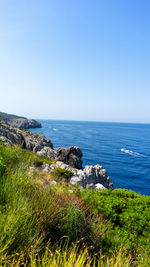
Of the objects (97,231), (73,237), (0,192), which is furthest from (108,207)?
(0,192)

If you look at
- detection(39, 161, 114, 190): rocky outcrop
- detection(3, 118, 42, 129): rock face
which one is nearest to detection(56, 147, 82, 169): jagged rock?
detection(39, 161, 114, 190): rocky outcrop

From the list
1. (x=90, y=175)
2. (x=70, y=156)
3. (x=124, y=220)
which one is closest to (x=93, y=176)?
(x=90, y=175)

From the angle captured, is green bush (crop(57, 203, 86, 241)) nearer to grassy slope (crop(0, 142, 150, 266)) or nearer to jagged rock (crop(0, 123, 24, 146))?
grassy slope (crop(0, 142, 150, 266))

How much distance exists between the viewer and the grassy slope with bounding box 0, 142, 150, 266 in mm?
2377

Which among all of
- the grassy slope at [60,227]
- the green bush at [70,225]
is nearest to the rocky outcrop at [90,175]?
the grassy slope at [60,227]

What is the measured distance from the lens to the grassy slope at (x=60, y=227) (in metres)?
2.38

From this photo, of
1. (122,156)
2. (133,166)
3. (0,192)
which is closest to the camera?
(0,192)

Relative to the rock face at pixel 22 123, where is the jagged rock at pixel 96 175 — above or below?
below

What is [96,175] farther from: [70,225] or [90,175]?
[70,225]

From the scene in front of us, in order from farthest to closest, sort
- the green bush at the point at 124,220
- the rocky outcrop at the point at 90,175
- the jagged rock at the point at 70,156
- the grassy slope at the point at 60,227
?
the jagged rock at the point at 70,156 → the rocky outcrop at the point at 90,175 → the green bush at the point at 124,220 → the grassy slope at the point at 60,227

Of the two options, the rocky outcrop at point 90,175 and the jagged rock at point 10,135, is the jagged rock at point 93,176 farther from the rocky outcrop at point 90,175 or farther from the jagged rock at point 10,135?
the jagged rock at point 10,135

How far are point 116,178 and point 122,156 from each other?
1755cm

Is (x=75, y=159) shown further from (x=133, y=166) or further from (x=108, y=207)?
(x=108, y=207)

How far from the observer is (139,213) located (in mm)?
6230
